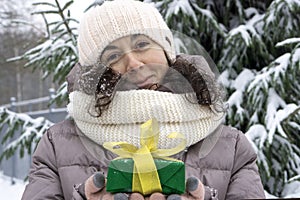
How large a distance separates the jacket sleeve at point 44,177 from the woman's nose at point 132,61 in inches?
12.8

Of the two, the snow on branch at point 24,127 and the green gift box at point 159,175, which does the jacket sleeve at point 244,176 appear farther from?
the snow on branch at point 24,127

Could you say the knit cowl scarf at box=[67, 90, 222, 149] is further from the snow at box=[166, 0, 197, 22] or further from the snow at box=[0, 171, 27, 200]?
the snow at box=[0, 171, 27, 200]

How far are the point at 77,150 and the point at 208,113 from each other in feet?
1.04

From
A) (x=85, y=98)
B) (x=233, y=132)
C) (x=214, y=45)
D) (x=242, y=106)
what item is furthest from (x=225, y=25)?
(x=85, y=98)

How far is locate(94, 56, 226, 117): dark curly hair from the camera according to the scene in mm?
989

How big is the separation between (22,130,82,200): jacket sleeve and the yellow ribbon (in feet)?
1.18

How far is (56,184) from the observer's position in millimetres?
1203

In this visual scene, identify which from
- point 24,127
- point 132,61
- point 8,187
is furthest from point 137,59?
point 8,187

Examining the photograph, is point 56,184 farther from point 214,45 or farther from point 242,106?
point 214,45

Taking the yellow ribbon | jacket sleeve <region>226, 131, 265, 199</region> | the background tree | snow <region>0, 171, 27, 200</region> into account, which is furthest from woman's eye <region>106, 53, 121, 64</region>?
snow <region>0, 171, 27, 200</region>

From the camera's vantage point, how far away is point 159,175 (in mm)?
819

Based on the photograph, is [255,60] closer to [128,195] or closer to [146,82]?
[146,82]

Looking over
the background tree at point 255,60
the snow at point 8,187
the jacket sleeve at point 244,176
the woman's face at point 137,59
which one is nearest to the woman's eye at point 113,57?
the woman's face at point 137,59

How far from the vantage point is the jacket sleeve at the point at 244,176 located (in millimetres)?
1156
